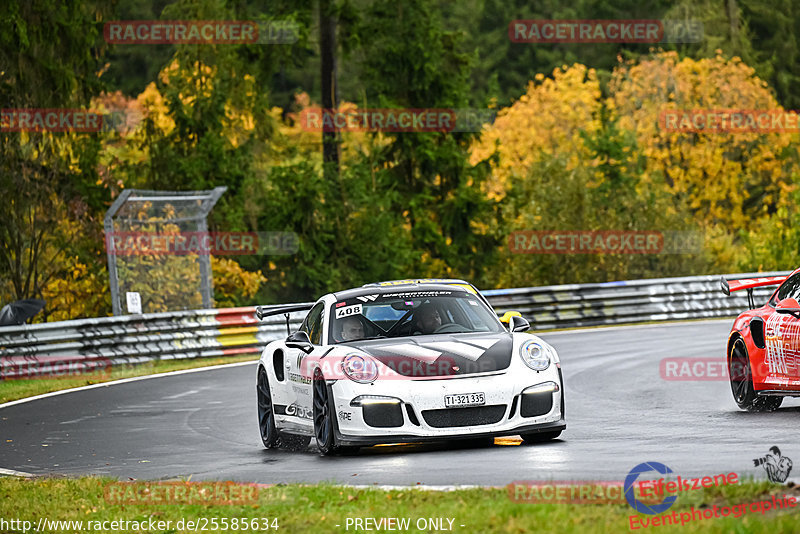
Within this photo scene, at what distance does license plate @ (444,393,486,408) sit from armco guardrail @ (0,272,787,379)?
1316cm

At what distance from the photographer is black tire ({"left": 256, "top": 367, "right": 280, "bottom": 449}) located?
13.5 meters

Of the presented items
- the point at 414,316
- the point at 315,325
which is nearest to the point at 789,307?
the point at 414,316

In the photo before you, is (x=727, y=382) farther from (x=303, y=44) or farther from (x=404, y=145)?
(x=404, y=145)

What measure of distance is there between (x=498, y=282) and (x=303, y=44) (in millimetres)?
9867

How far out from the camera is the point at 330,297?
13.5 m

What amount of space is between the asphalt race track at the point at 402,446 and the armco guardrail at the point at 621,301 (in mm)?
8128

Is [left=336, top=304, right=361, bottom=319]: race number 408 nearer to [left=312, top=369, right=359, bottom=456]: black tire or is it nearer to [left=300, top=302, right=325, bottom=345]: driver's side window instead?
[left=300, top=302, right=325, bottom=345]: driver's side window

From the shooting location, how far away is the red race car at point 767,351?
42.7 ft

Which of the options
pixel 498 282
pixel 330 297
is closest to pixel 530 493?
pixel 330 297

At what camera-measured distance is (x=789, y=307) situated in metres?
13.2

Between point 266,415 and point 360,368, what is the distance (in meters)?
2.18
